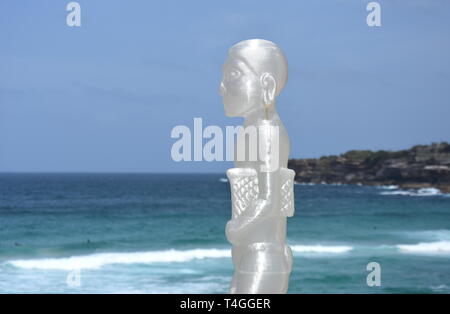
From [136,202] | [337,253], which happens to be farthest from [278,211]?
[136,202]

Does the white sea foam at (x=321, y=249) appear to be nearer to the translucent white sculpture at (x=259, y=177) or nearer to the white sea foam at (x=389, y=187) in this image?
the translucent white sculpture at (x=259, y=177)

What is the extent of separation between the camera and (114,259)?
2173 centimetres

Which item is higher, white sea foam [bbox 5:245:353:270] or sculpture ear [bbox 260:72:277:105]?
sculpture ear [bbox 260:72:277:105]

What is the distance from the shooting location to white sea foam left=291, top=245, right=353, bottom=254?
2327 centimetres

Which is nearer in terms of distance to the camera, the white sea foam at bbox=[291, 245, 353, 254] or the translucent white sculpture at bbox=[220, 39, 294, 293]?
the translucent white sculpture at bbox=[220, 39, 294, 293]

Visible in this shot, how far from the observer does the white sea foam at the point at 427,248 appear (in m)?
22.0

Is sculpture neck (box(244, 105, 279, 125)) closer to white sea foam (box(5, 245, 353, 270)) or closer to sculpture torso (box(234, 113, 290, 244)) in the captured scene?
sculpture torso (box(234, 113, 290, 244))

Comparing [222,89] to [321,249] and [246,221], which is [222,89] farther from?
[321,249]

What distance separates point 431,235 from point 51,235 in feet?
46.3

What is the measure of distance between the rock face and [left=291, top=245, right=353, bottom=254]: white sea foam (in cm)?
1753

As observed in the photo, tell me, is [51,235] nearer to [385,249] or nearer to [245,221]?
[385,249]

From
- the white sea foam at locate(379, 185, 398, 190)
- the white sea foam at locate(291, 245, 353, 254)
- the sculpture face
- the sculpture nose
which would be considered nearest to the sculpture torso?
the sculpture face

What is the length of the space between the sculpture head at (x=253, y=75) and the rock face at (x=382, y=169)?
117 feet
